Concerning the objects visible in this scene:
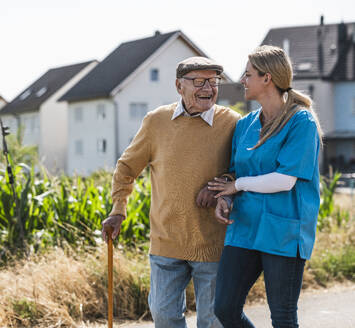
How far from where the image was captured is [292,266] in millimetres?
3414

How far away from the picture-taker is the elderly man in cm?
387

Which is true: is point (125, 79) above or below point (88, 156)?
above

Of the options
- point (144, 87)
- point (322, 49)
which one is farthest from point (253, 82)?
point (322, 49)

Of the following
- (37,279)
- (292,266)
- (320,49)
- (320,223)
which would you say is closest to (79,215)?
(37,279)

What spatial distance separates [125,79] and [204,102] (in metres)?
36.3

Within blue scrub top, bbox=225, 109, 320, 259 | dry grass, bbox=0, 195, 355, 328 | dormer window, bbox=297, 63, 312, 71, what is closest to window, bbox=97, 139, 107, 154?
dormer window, bbox=297, 63, 312, 71

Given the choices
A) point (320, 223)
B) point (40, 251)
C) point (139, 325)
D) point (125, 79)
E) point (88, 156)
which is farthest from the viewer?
point (88, 156)

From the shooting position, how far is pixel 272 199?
3.44 m

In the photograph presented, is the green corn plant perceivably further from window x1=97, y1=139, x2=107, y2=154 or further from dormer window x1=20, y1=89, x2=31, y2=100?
dormer window x1=20, y1=89, x2=31, y2=100

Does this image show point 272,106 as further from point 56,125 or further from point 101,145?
point 56,125

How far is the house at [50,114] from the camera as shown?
4853cm

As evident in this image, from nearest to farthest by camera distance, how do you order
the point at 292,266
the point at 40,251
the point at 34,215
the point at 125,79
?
1. the point at 292,266
2. the point at 40,251
3. the point at 34,215
4. the point at 125,79

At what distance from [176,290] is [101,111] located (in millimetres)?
38613

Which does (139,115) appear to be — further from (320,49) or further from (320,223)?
(320,223)
